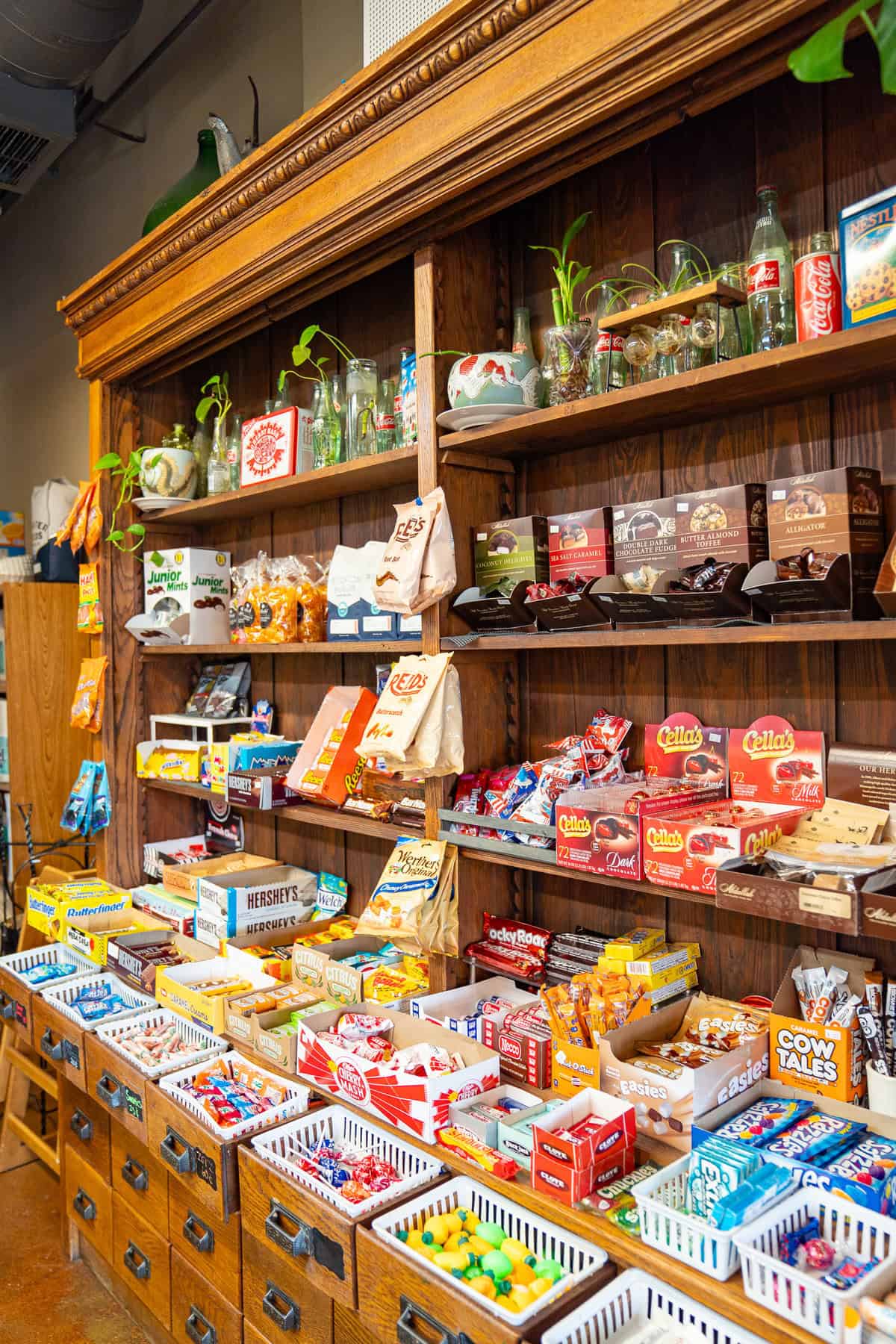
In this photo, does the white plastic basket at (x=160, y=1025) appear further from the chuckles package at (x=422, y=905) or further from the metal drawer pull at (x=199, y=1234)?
the chuckles package at (x=422, y=905)

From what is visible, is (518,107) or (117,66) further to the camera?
(117,66)

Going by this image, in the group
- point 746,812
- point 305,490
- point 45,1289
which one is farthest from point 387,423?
point 45,1289

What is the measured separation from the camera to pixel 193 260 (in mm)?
2418

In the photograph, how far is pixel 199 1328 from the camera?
1903mm

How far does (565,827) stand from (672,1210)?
0.60m

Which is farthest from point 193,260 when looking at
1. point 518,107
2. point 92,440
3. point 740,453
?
point 740,453

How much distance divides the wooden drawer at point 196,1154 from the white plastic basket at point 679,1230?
742 mm

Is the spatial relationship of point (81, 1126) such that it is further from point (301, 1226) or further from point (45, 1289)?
point (301, 1226)

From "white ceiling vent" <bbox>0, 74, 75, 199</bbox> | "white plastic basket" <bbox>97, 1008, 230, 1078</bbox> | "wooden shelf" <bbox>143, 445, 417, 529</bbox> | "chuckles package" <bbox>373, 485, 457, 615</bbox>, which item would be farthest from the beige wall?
"white plastic basket" <bbox>97, 1008, 230, 1078</bbox>

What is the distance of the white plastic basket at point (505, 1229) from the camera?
1199mm

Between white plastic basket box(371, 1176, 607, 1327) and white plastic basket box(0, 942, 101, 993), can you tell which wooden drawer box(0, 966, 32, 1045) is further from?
white plastic basket box(371, 1176, 607, 1327)

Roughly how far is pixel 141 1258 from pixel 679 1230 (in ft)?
4.86

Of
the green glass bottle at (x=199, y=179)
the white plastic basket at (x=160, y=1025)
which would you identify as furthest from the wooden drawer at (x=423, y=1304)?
the green glass bottle at (x=199, y=179)

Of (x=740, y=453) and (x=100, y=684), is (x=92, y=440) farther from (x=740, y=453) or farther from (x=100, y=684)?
(x=740, y=453)
